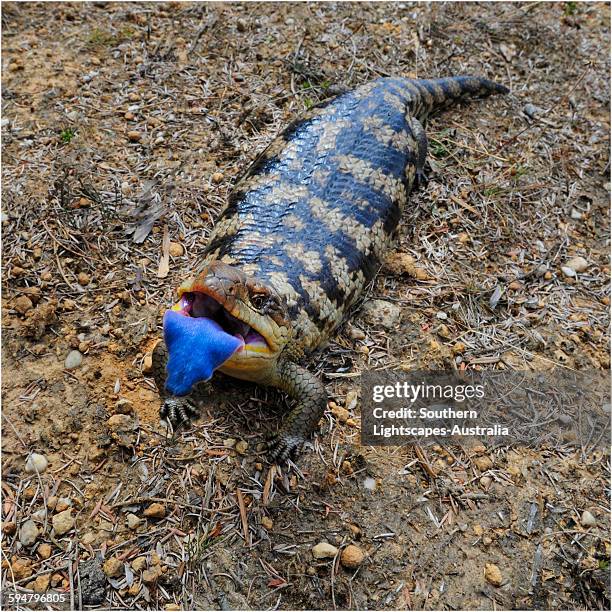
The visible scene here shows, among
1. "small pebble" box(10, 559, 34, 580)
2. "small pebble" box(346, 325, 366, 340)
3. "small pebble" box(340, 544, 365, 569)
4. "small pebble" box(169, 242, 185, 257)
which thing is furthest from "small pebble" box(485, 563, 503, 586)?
"small pebble" box(169, 242, 185, 257)

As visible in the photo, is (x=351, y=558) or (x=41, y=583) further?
(x=351, y=558)

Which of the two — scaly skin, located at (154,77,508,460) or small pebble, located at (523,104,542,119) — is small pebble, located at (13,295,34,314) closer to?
scaly skin, located at (154,77,508,460)

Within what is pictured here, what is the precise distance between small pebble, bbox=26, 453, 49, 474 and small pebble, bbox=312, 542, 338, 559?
4.40 ft

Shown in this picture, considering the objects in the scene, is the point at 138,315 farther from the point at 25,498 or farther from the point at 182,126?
the point at 182,126

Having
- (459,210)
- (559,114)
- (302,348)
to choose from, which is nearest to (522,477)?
(302,348)

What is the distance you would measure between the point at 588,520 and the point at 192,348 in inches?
85.9

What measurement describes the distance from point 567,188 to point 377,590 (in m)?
3.23

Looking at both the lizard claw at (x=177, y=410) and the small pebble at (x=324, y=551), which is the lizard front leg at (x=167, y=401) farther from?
the small pebble at (x=324, y=551)

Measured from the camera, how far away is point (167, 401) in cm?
320

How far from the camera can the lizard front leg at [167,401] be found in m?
3.17

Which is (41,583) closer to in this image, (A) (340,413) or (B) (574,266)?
(A) (340,413)

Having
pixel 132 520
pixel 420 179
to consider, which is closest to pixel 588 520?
pixel 132 520

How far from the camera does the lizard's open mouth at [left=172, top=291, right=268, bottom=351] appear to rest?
2.83 metres

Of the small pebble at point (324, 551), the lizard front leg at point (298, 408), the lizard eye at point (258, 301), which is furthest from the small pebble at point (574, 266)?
the small pebble at point (324, 551)
